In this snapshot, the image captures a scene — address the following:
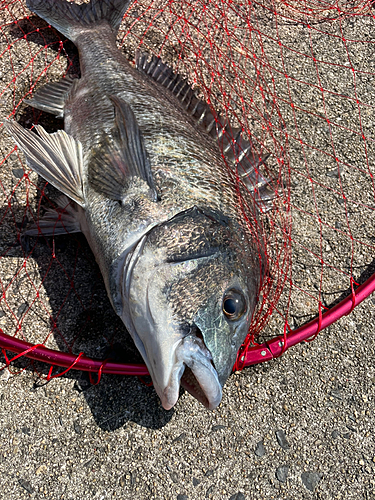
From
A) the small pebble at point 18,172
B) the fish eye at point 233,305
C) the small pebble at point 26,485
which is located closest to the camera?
the fish eye at point 233,305

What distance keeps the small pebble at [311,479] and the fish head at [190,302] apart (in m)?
1.06

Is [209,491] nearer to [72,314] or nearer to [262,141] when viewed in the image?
[72,314]

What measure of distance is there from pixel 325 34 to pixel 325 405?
390 cm

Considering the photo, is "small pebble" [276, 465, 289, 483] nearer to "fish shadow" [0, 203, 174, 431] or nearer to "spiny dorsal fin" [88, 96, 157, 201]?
"fish shadow" [0, 203, 174, 431]

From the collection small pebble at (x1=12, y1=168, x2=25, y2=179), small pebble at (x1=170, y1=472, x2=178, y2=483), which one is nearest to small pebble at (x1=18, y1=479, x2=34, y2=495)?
small pebble at (x1=170, y1=472, x2=178, y2=483)

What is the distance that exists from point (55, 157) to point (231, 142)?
1.26 meters

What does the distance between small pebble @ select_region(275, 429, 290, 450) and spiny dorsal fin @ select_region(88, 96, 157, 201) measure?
1745mm

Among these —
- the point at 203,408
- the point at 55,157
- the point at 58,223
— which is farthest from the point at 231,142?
the point at 203,408

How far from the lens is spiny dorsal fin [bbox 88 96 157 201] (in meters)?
2.45

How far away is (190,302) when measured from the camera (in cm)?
208

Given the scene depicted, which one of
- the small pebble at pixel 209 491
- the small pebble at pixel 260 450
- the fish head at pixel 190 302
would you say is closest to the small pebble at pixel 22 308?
the fish head at pixel 190 302

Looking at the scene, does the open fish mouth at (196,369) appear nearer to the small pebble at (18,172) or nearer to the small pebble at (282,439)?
the small pebble at (282,439)

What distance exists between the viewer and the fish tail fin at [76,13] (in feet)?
12.4

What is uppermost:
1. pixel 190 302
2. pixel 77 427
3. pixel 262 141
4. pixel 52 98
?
pixel 262 141
